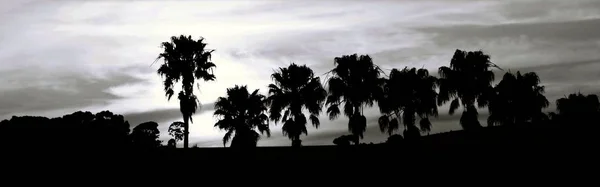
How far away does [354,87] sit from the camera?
191 feet

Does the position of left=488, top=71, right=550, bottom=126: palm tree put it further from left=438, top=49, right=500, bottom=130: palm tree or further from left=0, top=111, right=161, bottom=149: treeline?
left=0, top=111, right=161, bottom=149: treeline

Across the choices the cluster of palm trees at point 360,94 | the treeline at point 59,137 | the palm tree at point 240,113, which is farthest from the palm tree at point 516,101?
the treeline at point 59,137

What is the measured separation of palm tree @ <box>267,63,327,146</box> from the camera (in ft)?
190

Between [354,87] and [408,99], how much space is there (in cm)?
491

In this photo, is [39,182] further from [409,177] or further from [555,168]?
[555,168]

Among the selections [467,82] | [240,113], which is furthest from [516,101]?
[240,113]

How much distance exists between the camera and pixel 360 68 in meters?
58.4

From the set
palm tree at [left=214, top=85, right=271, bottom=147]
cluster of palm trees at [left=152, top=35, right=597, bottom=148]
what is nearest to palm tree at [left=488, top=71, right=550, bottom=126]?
cluster of palm trees at [left=152, top=35, right=597, bottom=148]

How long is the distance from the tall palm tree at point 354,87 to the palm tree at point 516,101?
→ 30.8 ft

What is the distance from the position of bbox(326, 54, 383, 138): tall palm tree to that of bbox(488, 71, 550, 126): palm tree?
369 inches

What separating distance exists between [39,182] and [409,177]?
17.0m

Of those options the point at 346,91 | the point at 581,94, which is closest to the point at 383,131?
the point at 346,91

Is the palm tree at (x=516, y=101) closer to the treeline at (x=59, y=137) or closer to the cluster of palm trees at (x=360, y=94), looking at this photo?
the cluster of palm trees at (x=360, y=94)

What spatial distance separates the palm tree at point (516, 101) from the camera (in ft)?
179
